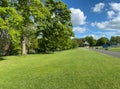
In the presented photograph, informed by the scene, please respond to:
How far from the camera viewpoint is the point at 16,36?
82.2 feet

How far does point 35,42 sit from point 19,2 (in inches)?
804

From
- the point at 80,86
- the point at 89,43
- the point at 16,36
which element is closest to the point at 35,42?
the point at 16,36

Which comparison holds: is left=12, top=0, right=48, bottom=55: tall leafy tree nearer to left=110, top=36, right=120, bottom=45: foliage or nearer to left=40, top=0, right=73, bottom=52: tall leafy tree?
left=40, top=0, right=73, bottom=52: tall leafy tree

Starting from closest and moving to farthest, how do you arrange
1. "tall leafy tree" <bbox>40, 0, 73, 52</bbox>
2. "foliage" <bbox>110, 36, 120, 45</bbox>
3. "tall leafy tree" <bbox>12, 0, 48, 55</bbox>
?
"tall leafy tree" <bbox>12, 0, 48, 55</bbox> → "tall leafy tree" <bbox>40, 0, 73, 52</bbox> → "foliage" <bbox>110, 36, 120, 45</bbox>

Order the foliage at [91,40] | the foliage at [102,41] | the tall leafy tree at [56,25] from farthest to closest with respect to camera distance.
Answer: the foliage at [91,40] → the foliage at [102,41] → the tall leafy tree at [56,25]

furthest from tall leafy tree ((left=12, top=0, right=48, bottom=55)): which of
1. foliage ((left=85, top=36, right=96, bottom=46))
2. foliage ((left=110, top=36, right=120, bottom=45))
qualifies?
foliage ((left=110, top=36, right=120, bottom=45))

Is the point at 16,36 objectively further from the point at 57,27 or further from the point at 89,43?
the point at 89,43

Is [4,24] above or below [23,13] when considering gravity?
below

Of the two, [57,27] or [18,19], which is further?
[57,27]

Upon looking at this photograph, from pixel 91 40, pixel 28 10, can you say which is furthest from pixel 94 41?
pixel 28 10

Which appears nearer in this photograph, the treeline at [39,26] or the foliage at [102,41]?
the treeline at [39,26]

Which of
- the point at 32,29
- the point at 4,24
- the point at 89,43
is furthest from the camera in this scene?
the point at 89,43

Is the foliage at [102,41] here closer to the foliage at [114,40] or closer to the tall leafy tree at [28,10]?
the foliage at [114,40]

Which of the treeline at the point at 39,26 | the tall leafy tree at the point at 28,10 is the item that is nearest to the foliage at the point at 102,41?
the treeline at the point at 39,26
